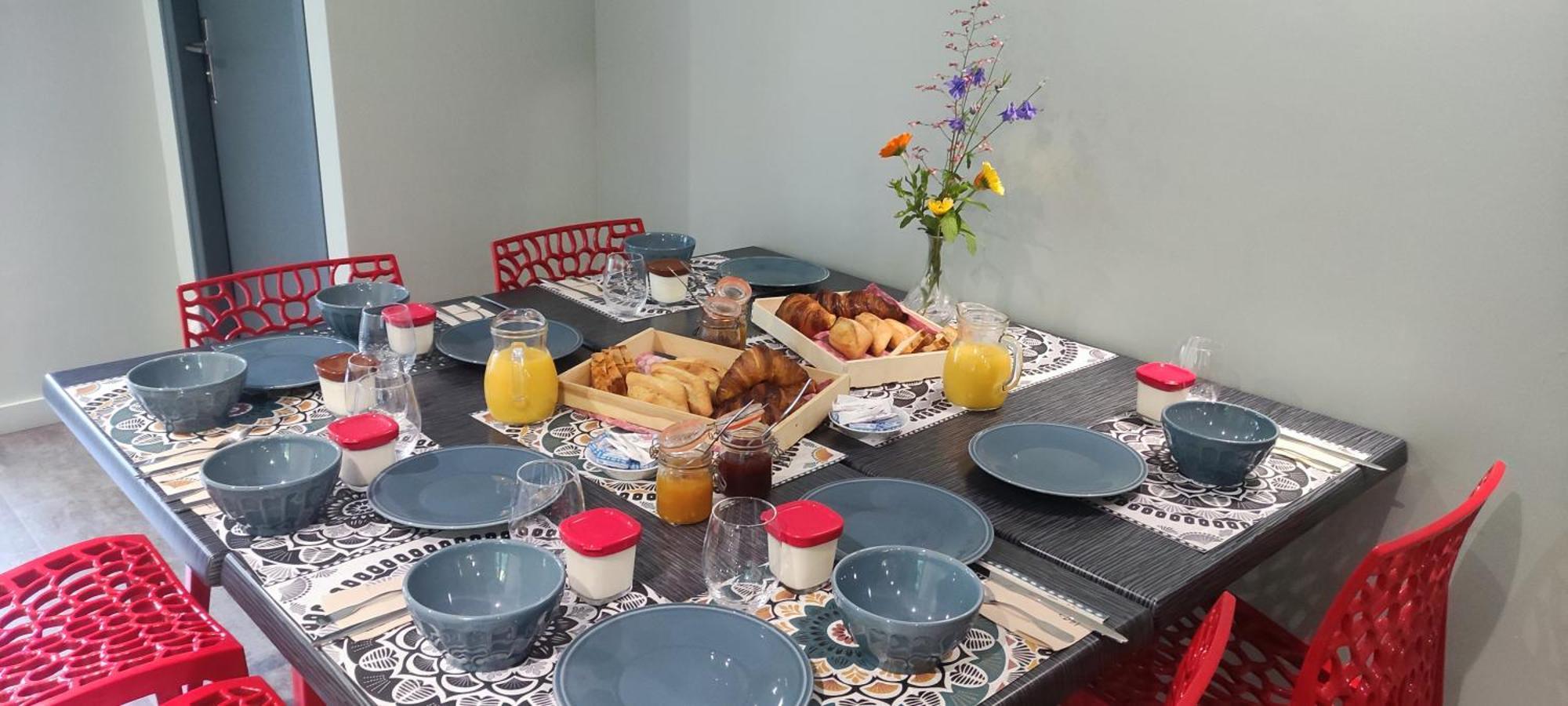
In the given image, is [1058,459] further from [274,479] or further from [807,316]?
[274,479]

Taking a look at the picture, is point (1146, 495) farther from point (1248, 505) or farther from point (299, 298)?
point (299, 298)

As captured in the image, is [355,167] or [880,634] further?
[355,167]

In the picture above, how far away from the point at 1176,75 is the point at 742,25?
1137 mm

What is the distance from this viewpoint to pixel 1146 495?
1.34 m

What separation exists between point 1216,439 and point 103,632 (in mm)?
1399

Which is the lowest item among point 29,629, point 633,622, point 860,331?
point 29,629

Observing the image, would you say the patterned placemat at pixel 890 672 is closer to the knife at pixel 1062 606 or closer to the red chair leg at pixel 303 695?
the knife at pixel 1062 606

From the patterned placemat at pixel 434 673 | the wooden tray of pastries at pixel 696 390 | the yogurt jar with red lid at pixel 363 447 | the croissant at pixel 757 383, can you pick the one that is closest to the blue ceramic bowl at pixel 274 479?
the yogurt jar with red lid at pixel 363 447

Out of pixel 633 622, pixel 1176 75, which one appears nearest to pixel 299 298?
pixel 633 622

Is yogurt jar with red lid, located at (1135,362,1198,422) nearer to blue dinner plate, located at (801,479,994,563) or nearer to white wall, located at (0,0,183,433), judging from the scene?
blue dinner plate, located at (801,479,994,563)

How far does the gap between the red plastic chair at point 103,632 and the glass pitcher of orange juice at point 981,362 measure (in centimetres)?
102

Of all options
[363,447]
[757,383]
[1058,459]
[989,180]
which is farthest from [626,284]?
[1058,459]

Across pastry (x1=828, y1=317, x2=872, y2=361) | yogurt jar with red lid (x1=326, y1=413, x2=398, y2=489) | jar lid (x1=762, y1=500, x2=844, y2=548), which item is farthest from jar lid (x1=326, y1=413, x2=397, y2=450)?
pastry (x1=828, y1=317, x2=872, y2=361)

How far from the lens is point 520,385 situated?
1.45 m
